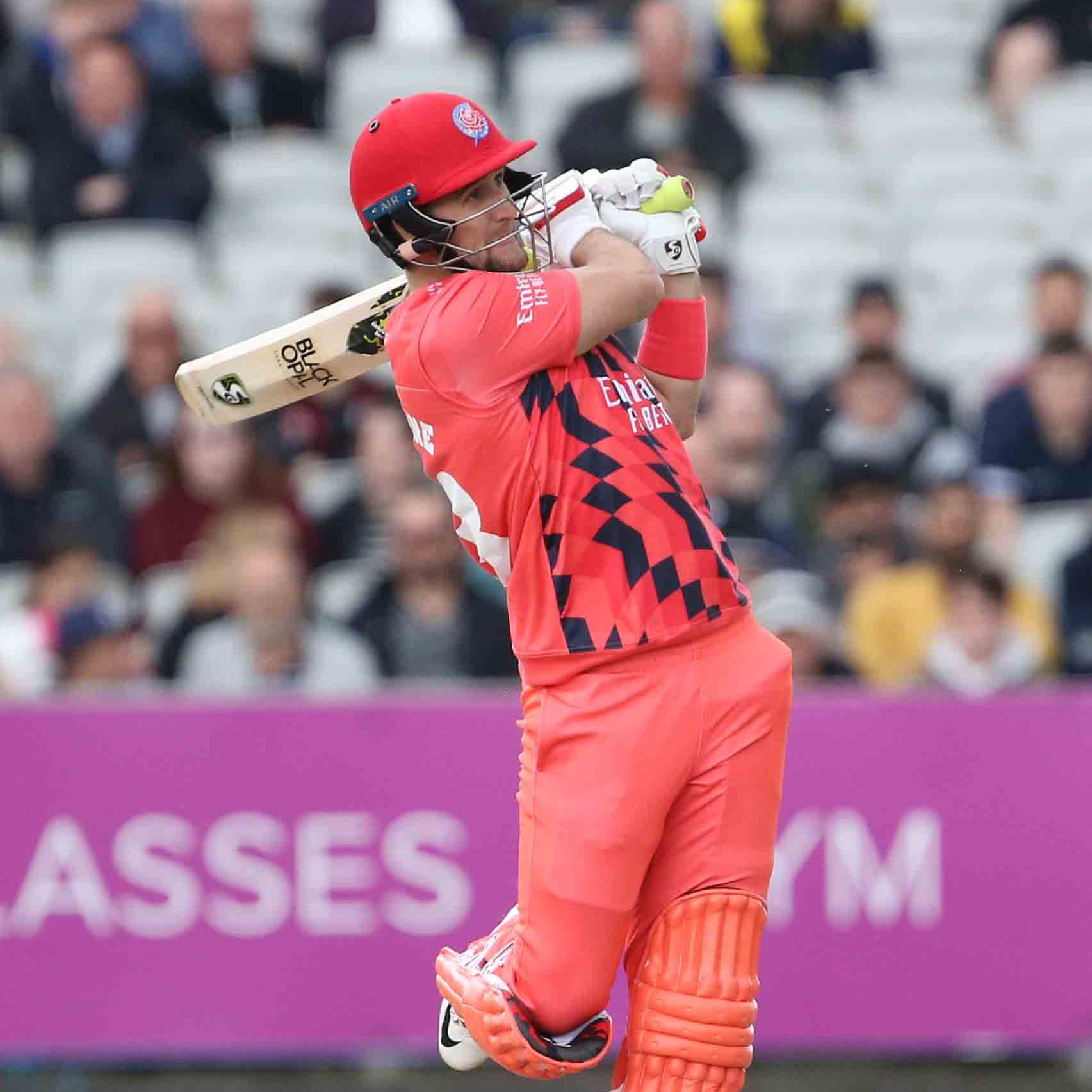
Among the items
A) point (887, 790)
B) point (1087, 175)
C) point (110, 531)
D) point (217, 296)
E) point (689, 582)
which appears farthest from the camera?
point (1087, 175)

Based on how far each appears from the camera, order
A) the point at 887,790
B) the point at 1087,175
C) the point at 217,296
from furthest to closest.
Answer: the point at 1087,175, the point at 217,296, the point at 887,790

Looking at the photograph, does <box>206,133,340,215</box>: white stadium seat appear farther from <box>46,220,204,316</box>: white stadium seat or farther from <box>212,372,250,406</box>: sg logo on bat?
<box>212,372,250,406</box>: sg logo on bat

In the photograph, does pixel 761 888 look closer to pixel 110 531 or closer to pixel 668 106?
pixel 110 531

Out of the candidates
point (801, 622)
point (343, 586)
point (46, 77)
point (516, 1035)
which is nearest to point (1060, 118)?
point (801, 622)

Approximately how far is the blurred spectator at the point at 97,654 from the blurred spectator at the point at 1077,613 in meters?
2.98

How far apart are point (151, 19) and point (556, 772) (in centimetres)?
589

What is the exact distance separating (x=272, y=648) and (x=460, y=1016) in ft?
9.26

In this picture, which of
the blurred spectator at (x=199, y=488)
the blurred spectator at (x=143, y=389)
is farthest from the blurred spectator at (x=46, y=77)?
the blurred spectator at (x=199, y=488)

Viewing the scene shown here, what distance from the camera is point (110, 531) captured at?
7320 mm

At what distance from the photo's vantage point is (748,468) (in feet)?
23.9

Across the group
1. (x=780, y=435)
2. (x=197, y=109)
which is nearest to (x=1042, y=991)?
(x=780, y=435)

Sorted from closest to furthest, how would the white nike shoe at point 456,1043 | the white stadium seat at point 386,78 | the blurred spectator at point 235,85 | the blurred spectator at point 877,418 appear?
the white nike shoe at point 456,1043 → the blurred spectator at point 877,418 → the blurred spectator at point 235,85 → the white stadium seat at point 386,78

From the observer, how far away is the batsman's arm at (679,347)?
4.14m

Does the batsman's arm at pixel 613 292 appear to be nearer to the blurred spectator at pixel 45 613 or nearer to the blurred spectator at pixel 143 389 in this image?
the blurred spectator at pixel 45 613
